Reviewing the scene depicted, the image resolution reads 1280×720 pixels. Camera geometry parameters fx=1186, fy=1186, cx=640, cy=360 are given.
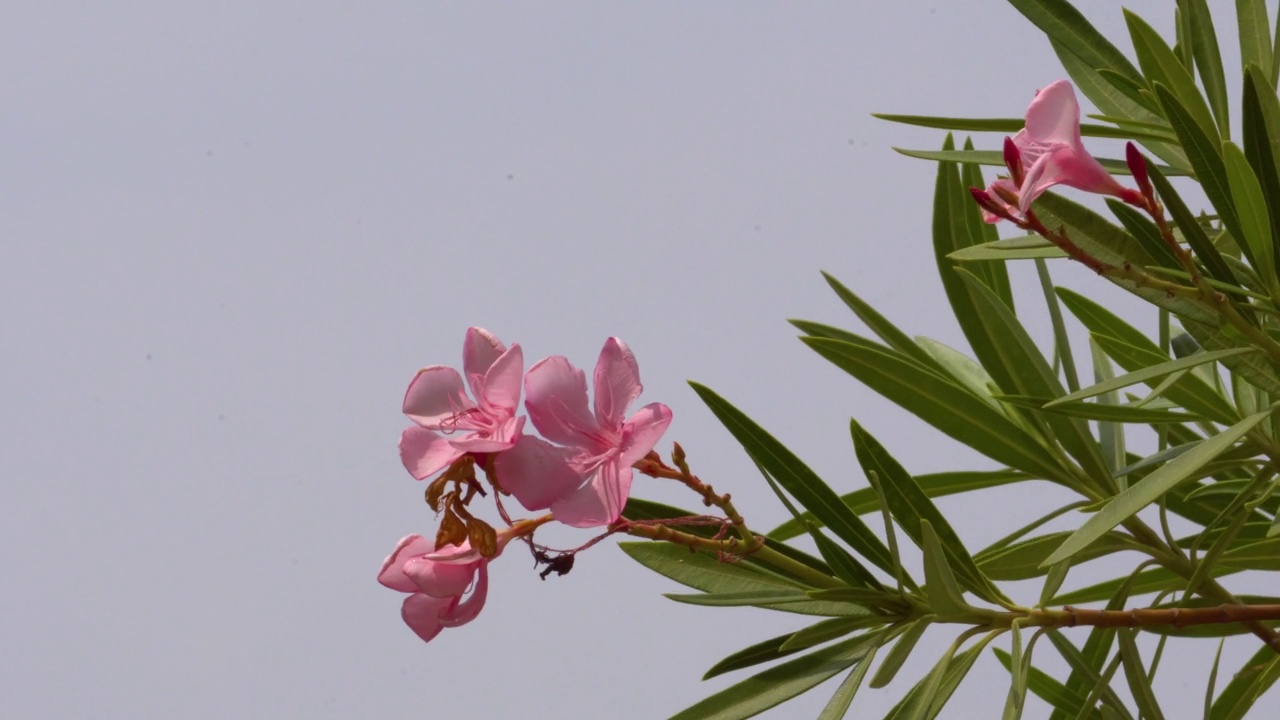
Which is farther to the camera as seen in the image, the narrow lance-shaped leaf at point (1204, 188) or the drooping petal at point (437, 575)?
the narrow lance-shaped leaf at point (1204, 188)

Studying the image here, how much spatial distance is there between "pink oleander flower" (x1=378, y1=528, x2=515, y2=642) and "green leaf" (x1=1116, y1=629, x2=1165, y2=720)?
669 millimetres

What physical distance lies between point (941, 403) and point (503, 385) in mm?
483

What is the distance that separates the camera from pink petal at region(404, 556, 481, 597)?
2.62ft

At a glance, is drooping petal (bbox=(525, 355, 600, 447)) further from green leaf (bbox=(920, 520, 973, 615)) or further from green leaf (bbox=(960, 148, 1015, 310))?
green leaf (bbox=(960, 148, 1015, 310))

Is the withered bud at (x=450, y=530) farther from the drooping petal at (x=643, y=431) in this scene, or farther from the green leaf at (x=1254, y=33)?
the green leaf at (x=1254, y=33)

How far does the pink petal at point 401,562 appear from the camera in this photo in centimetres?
81

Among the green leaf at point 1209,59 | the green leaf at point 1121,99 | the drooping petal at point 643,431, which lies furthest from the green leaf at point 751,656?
the green leaf at point 1209,59

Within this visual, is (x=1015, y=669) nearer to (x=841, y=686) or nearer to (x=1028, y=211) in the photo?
(x=841, y=686)

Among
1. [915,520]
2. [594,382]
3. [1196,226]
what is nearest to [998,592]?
[915,520]

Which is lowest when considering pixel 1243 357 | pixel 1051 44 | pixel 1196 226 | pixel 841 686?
pixel 841 686

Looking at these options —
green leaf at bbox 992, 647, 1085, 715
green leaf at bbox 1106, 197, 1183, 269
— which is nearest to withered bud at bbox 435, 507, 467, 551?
green leaf at bbox 1106, 197, 1183, 269

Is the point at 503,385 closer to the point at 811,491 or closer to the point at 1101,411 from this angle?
the point at 811,491

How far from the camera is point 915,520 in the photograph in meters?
1.05

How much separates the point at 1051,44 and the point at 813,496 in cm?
58
